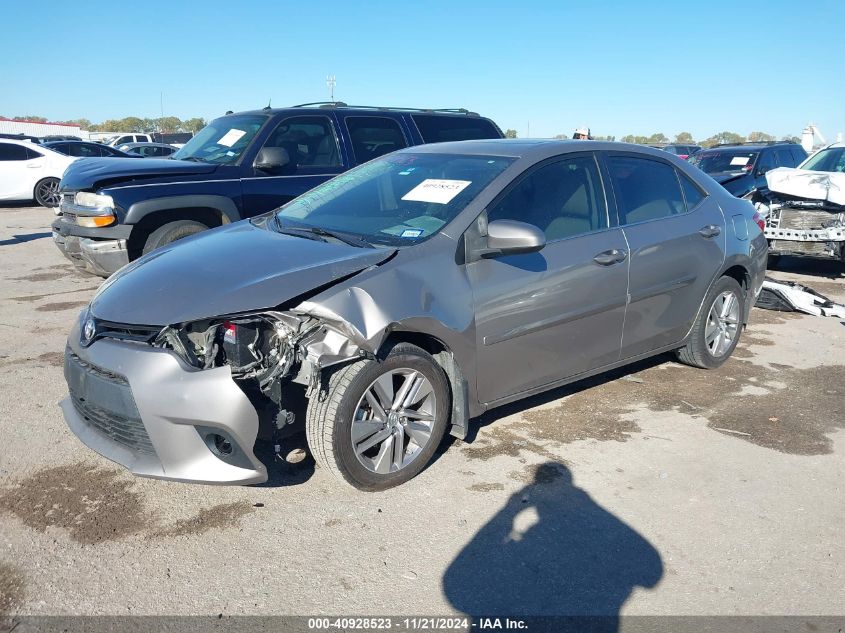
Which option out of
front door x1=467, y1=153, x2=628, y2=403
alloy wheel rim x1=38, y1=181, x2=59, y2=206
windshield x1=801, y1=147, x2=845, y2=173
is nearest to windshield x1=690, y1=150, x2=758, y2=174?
windshield x1=801, y1=147, x2=845, y2=173

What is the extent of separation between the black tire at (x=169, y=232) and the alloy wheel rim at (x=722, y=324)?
447 cm

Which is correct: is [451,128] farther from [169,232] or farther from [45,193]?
[45,193]

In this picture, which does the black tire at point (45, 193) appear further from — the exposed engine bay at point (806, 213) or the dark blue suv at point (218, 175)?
the exposed engine bay at point (806, 213)

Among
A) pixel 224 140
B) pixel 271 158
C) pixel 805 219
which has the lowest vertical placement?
pixel 805 219

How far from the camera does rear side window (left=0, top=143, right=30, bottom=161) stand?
17125 mm

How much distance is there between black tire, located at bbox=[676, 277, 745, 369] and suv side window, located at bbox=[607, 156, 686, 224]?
0.71 metres

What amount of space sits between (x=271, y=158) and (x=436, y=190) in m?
3.25

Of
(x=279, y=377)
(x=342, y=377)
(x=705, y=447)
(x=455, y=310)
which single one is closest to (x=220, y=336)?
(x=279, y=377)

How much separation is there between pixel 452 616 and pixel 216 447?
1.26 m

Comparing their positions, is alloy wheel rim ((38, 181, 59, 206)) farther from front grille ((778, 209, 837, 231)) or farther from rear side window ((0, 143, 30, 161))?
front grille ((778, 209, 837, 231))

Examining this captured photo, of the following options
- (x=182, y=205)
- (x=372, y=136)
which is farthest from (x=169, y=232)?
(x=372, y=136)

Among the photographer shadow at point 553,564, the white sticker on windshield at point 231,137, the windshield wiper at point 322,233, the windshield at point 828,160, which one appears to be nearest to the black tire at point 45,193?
the white sticker on windshield at point 231,137

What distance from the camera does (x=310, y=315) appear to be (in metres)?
3.32

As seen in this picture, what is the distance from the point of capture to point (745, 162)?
12.9 m
